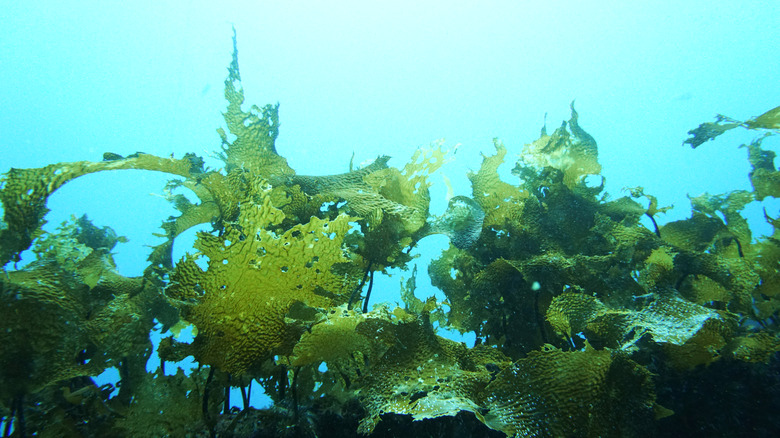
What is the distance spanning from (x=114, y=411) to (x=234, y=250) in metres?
0.58

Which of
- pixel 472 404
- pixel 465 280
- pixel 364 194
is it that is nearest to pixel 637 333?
pixel 472 404

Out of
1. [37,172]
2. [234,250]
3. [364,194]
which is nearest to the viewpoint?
[234,250]

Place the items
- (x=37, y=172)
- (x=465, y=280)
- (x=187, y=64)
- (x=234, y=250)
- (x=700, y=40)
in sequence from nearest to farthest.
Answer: (x=234, y=250) < (x=37, y=172) < (x=465, y=280) < (x=700, y=40) < (x=187, y=64)

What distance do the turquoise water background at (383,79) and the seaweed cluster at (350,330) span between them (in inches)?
2146

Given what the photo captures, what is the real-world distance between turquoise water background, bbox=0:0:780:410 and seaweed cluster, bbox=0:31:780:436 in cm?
5451

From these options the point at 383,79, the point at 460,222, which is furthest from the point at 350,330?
the point at 383,79

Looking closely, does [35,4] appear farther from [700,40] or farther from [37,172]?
[700,40]

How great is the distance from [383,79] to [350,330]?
72293mm

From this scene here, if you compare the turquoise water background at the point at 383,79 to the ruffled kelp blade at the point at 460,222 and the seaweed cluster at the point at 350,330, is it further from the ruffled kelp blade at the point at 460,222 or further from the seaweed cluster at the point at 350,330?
the seaweed cluster at the point at 350,330

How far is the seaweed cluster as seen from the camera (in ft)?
2.87

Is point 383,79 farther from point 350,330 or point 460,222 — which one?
point 350,330

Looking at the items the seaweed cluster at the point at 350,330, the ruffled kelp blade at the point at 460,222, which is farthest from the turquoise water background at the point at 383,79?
the seaweed cluster at the point at 350,330

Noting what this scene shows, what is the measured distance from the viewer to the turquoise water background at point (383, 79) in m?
58.4

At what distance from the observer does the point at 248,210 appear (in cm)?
96
